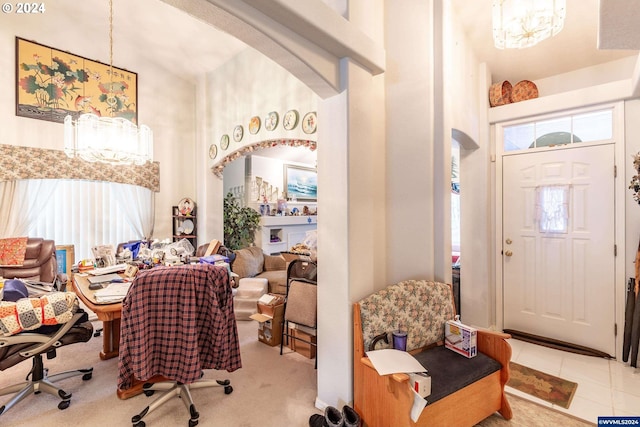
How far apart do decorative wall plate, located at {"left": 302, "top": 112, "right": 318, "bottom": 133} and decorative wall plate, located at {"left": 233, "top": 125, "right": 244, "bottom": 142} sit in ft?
4.74

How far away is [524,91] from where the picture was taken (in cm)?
338

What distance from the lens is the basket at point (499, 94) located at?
343 centimetres

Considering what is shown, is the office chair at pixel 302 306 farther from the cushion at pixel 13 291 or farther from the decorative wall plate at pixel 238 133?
the decorative wall plate at pixel 238 133

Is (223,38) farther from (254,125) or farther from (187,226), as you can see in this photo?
(187,226)

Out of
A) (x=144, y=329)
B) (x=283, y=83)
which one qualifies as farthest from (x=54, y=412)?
(x=283, y=83)

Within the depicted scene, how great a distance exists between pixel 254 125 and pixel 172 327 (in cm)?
Answer: 323

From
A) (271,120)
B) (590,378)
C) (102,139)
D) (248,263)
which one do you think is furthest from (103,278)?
(590,378)

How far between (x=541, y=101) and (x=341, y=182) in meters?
2.72

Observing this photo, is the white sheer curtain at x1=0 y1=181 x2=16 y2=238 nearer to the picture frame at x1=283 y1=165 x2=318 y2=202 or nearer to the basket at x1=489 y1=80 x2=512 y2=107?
the picture frame at x1=283 y1=165 x2=318 y2=202

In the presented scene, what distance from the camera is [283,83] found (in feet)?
12.9

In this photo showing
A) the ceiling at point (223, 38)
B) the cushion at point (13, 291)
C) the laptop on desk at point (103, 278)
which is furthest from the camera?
the laptop on desk at point (103, 278)

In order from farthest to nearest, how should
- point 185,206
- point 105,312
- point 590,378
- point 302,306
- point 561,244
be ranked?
point 185,206, point 561,244, point 302,306, point 590,378, point 105,312

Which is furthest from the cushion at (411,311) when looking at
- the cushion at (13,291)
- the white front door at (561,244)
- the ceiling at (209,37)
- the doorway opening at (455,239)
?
the cushion at (13,291)

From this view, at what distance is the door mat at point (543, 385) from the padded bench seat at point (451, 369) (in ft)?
2.34
